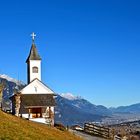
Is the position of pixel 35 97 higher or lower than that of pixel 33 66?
lower

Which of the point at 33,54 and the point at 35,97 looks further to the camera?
the point at 33,54

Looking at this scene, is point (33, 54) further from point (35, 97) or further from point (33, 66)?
point (35, 97)

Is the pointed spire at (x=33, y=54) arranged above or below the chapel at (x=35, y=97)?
above

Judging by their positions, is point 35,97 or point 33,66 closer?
point 35,97

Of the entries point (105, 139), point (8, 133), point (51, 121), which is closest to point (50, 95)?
point (51, 121)

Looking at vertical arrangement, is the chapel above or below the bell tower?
below

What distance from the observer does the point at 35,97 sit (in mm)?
88500

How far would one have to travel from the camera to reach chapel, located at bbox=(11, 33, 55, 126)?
8481 cm

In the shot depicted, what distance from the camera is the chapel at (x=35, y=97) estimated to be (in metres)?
84.8

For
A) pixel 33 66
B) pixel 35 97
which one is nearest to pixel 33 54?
pixel 33 66

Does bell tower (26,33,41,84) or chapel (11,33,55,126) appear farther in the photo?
bell tower (26,33,41,84)

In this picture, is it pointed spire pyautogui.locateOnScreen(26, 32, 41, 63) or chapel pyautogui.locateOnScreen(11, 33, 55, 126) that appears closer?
chapel pyautogui.locateOnScreen(11, 33, 55, 126)

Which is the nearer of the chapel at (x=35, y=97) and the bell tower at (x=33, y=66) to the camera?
the chapel at (x=35, y=97)

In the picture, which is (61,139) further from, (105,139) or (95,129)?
(95,129)
